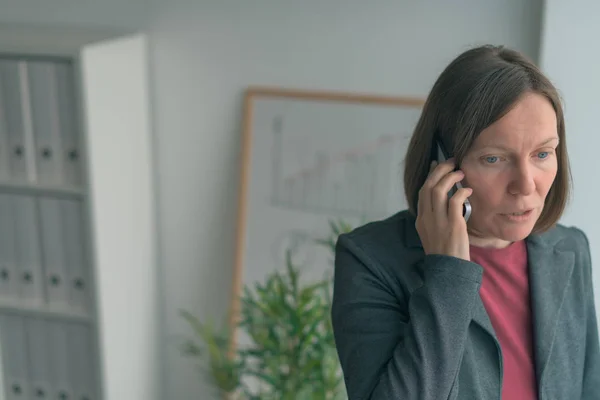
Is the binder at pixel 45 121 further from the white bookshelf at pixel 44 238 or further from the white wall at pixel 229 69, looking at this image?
the white wall at pixel 229 69

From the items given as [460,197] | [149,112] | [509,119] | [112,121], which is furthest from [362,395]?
[149,112]

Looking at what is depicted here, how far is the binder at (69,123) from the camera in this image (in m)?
2.13

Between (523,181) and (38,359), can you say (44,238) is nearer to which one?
(38,359)

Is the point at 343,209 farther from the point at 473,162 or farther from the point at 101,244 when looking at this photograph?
the point at 473,162

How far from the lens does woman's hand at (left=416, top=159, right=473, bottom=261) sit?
1045mm

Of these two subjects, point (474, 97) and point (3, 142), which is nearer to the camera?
point (474, 97)

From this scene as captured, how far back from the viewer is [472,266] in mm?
1045

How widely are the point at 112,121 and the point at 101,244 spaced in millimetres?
371

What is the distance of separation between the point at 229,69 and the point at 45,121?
572 mm

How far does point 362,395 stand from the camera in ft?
3.43

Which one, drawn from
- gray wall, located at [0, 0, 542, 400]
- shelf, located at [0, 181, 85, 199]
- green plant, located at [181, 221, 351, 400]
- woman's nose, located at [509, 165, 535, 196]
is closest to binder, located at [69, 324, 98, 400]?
gray wall, located at [0, 0, 542, 400]

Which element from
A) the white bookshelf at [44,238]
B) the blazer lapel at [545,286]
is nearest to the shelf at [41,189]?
the white bookshelf at [44,238]

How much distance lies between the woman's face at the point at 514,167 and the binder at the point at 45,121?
1.48 metres

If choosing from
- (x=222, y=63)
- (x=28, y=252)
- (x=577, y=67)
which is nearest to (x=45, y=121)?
(x=28, y=252)
